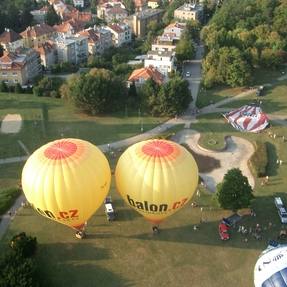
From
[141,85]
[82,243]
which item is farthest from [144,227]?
[141,85]

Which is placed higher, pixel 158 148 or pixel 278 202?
pixel 158 148

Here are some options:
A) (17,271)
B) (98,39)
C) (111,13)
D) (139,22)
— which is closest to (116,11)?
(111,13)

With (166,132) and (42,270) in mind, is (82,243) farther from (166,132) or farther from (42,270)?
(166,132)

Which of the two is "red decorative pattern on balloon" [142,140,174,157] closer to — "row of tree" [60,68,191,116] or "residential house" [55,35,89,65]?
"row of tree" [60,68,191,116]

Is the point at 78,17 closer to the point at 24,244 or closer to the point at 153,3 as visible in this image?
the point at 153,3

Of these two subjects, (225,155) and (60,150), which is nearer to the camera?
(60,150)

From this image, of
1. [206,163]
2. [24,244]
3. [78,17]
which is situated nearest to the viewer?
[24,244]
